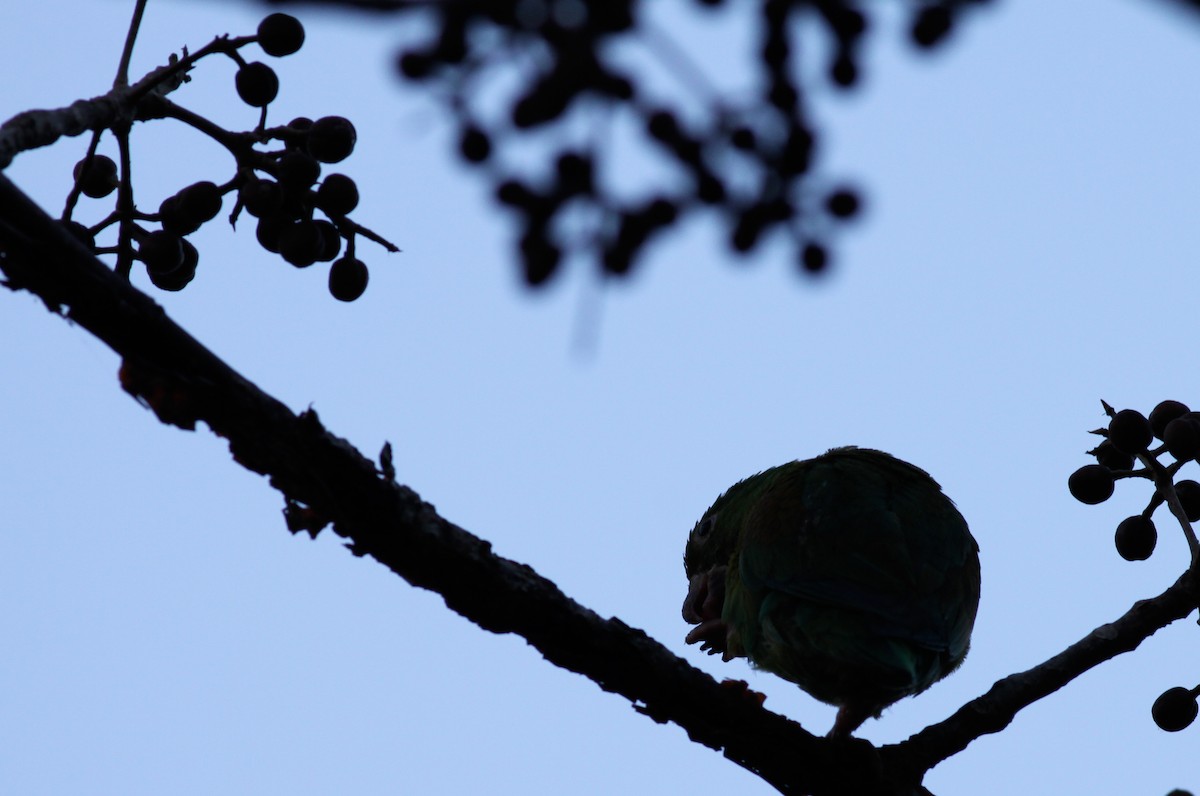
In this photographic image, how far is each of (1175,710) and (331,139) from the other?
10.8ft

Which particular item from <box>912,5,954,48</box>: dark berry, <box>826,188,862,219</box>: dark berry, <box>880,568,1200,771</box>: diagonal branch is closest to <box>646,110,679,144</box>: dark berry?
<box>912,5,954,48</box>: dark berry

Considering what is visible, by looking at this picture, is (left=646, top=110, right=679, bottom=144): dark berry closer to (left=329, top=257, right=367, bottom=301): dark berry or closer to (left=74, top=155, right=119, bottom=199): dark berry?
(left=329, top=257, right=367, bottom=301): dark berry

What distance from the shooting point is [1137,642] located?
4227 millimetres

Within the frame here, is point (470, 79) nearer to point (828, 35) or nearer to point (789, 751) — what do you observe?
point (828, 35)

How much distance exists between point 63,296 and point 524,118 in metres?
1.31

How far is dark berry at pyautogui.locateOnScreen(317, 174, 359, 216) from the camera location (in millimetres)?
3668

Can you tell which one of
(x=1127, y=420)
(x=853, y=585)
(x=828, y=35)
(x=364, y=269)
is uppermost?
(x=1127, y=420)

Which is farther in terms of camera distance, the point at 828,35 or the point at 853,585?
the point at 853,585

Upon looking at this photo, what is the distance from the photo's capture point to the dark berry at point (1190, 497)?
4.39 m

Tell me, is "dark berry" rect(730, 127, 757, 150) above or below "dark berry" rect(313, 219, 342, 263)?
below

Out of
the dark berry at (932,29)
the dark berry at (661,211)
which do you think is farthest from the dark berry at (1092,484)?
the dark berry at (661,211)

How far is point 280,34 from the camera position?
11.9 ft

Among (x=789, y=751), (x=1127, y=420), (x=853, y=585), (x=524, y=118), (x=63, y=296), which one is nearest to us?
(x=524, y=118)

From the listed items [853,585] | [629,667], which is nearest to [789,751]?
[629,667]
